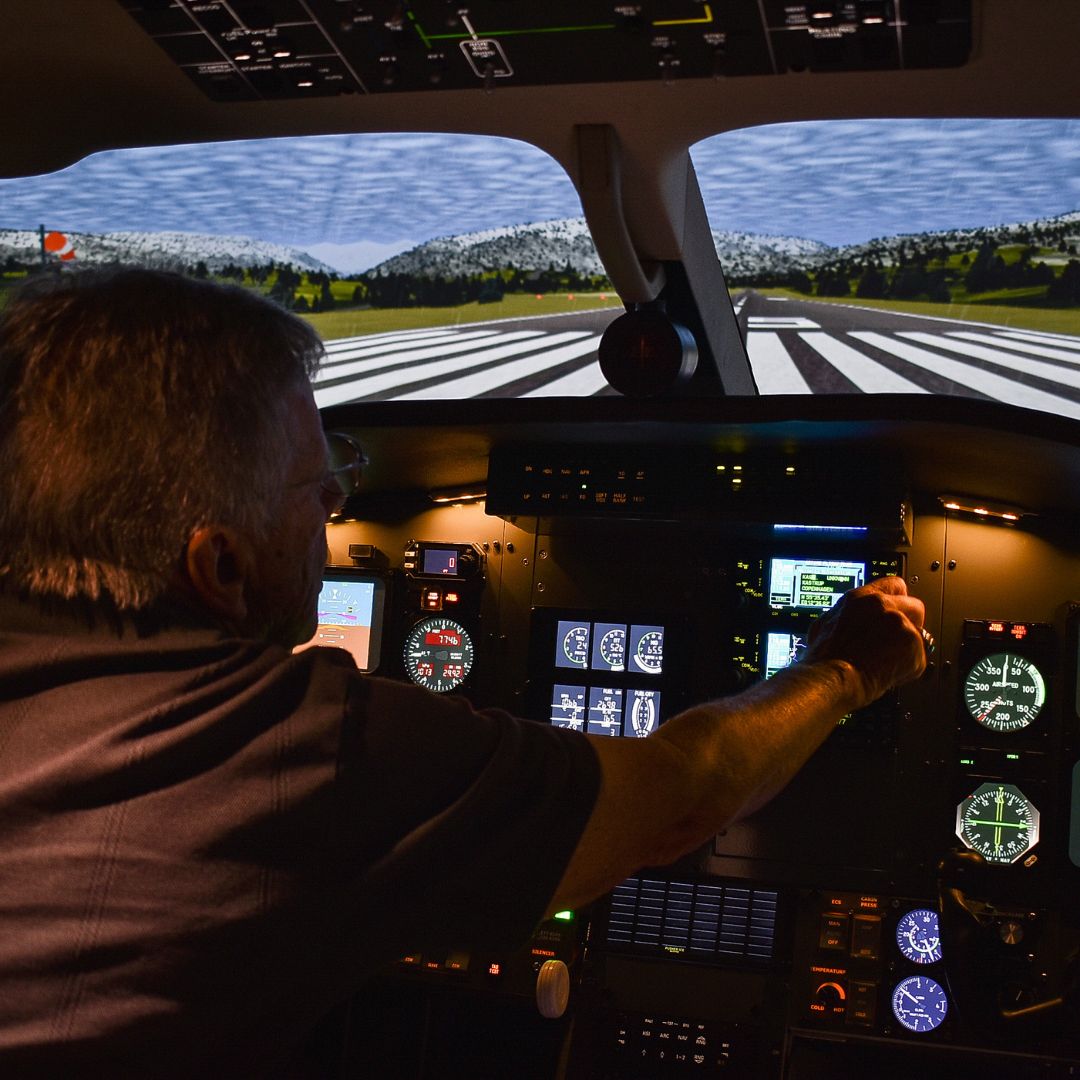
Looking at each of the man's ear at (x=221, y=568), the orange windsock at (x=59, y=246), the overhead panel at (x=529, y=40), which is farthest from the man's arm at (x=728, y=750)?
the orange windsock at (x=59, y=246)

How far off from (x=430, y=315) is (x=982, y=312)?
1.62m

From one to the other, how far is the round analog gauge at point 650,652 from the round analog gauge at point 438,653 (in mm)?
474

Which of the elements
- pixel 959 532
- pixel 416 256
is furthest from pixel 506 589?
pixel 959 532

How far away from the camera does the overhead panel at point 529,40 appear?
1.55 metres

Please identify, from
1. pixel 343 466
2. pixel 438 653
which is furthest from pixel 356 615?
pixel 343 466

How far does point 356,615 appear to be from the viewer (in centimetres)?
360

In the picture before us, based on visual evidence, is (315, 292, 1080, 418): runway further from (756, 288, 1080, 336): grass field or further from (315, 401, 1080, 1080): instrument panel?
(315, 401, 1080, 1080): instrument panel

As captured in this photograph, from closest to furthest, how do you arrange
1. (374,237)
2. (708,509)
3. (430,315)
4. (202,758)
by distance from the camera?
(202,758) < (708,509) < (374,237) < (430,315)

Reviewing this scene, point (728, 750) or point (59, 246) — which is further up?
point (59, 246)

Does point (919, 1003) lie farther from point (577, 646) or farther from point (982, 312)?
point (982, 312)

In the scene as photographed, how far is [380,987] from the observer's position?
3.11 meters

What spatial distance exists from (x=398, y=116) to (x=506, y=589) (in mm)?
1641

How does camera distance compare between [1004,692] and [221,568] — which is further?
[1004,692]

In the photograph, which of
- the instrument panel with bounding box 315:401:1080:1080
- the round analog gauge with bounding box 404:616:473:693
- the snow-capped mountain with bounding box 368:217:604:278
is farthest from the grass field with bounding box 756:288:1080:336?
the round analog gauge with bounding box 404:616:473:693
